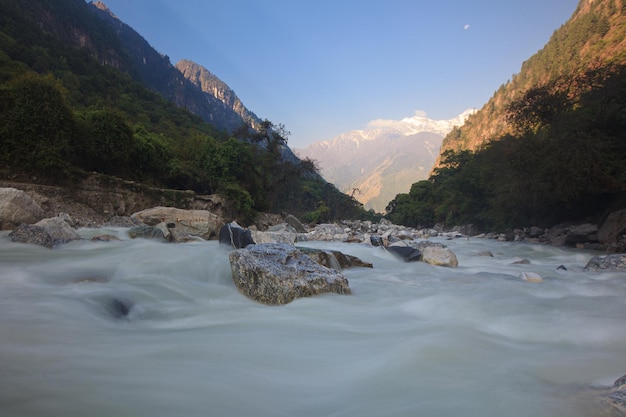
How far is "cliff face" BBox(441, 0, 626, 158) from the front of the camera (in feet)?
Result: 208

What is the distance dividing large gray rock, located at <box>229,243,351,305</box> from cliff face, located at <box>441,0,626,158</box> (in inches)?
1937

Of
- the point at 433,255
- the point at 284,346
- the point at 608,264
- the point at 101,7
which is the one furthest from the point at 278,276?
the point at 101,7

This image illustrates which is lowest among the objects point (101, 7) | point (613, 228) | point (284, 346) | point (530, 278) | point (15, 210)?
point (284, 346)

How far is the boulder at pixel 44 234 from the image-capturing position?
24.9ft

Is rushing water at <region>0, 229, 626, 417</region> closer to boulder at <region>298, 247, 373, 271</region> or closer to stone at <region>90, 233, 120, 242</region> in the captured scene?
boulder at <region>298, 247, 373, 271</region>

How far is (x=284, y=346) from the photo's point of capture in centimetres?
348

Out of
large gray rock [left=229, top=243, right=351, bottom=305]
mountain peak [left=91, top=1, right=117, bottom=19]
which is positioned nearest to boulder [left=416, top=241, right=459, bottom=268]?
large gray rock [left=229, top=243, right=351, bottom=305]

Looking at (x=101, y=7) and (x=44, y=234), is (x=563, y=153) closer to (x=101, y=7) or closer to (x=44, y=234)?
(x=44, y=234)

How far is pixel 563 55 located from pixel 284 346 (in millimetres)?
109297

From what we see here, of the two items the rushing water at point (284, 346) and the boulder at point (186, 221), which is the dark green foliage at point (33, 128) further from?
the rushing water at point (284, 346)

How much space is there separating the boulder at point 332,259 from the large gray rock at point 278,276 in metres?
1.33

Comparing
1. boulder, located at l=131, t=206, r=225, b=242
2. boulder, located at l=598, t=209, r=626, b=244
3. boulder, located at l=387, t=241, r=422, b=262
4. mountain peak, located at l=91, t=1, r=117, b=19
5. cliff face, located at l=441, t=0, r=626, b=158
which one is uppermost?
mountain peak, located at l=91, t=1, r=117, b=19

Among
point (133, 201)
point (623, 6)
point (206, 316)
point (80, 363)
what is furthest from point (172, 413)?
point (623, 6)

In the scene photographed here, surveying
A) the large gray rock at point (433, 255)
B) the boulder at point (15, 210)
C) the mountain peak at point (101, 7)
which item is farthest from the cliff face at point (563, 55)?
the mountain peak at point (101, 7)
